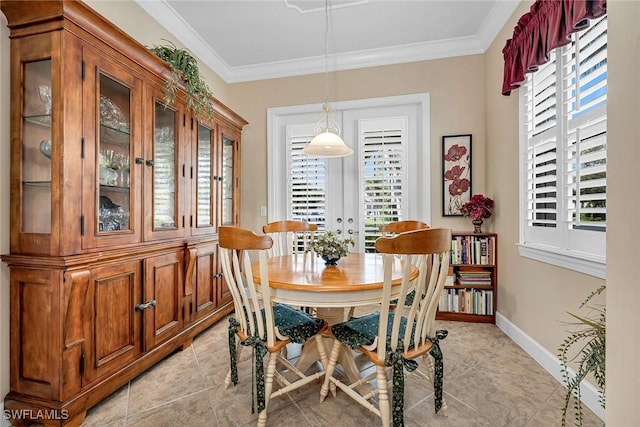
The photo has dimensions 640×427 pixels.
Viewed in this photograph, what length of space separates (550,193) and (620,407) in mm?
1849

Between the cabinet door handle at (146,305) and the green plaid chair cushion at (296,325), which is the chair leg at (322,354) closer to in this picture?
the green plaid chair cushion at (296,325)

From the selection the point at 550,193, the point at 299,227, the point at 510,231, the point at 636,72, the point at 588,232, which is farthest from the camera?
the point at 299,227

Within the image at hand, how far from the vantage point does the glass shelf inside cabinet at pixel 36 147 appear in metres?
1.56

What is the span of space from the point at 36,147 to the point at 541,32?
3.11 meters

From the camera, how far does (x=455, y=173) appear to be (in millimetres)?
3211

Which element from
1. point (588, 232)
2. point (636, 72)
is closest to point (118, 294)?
point (636, 72)

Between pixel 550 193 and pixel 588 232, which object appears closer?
pixel 588 232

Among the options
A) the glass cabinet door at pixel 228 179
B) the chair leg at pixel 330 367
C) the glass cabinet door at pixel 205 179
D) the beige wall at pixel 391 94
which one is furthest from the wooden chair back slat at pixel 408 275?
the glass cabinet door at pixel 228 179

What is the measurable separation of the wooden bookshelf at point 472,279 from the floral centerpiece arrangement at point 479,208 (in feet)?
0.47

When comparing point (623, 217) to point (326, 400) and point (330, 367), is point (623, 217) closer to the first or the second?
point (330, 367)

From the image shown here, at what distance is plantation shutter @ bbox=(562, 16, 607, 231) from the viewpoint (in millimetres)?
1661

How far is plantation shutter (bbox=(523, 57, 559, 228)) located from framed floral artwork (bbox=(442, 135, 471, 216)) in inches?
30.7

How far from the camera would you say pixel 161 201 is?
2217mm

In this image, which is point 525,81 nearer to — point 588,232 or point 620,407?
point 588,232
